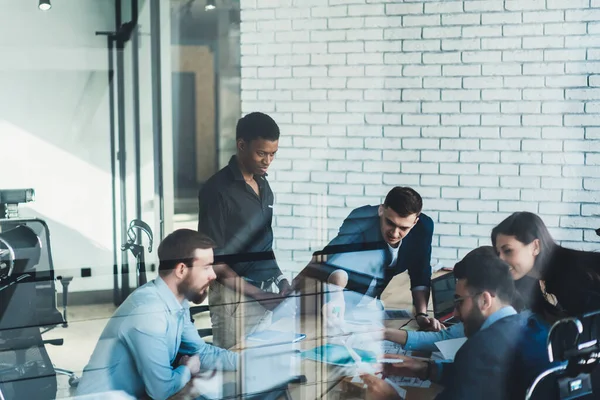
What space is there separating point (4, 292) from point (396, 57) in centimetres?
171

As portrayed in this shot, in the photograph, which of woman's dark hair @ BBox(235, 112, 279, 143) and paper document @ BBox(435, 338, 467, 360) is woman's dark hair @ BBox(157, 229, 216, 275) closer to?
woman's dark hair @ BBox(235, 112, 279, 143)

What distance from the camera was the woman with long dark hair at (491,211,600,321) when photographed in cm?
267

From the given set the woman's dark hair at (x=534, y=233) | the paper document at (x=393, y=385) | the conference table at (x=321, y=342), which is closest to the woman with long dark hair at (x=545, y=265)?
the woman's dark hair at (x=534, y=233)

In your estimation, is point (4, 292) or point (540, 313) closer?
point (4, 292)

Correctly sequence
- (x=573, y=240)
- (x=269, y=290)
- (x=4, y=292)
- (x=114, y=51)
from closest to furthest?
(x=4, y=292) → (x=269, y=290) → (x=573, y=240) → (x=114, y=51)

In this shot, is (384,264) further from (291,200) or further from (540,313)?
(540,313)

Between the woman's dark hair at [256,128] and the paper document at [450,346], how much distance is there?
3.42 ft

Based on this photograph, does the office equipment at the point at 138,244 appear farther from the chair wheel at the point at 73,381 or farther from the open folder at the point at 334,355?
the open folder at the point at 334,355

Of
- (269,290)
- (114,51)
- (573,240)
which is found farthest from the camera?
(114,51)

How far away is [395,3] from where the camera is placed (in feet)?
8.27

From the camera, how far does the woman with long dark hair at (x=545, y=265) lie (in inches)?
105

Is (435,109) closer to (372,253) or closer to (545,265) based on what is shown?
(372,253)

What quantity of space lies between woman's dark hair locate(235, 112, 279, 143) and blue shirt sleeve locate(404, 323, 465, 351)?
0.95 metres

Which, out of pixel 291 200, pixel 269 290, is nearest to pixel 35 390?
pixel 269 290
